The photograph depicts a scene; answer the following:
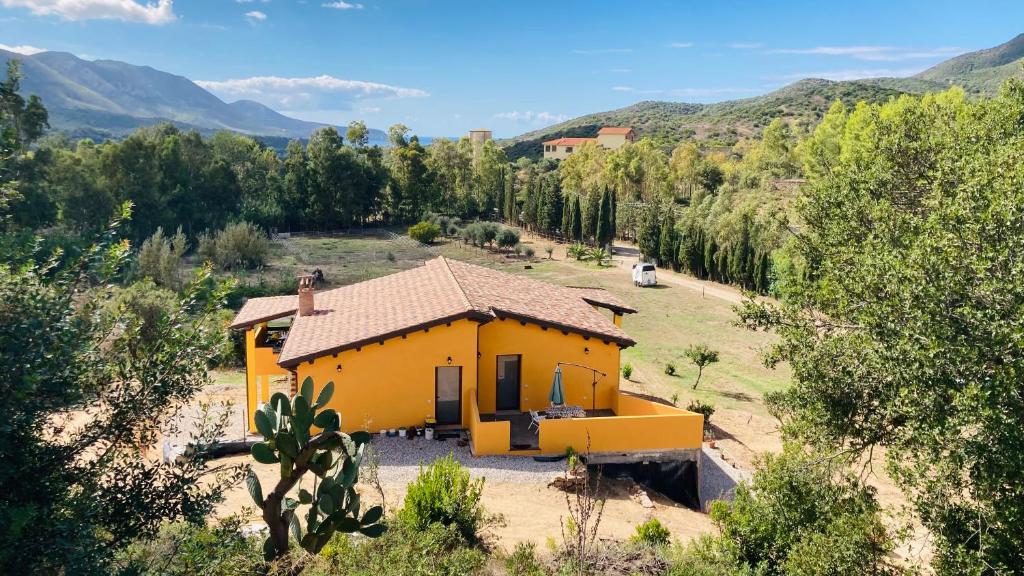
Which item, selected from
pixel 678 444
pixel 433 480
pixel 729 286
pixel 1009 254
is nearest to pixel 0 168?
pixel 433 480

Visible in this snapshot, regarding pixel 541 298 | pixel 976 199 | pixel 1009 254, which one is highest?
pixel 976 199

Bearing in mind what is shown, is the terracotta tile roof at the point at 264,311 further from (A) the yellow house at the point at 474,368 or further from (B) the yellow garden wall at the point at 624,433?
(B) the yellow garden wall at the point at 624,433

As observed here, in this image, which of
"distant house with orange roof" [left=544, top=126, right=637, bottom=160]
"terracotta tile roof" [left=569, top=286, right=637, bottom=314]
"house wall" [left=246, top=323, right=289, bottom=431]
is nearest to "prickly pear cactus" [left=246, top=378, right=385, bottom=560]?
"house wall" [left=246, top=323, right=289, bottom=431]

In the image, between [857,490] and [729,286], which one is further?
[729,286]

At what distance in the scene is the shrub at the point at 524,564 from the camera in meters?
8.74

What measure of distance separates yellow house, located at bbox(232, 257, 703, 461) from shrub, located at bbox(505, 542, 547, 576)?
5114 mm

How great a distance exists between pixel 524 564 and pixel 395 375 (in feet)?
23.8

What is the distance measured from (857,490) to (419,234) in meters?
52.5

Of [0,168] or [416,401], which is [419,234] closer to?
[416,401]

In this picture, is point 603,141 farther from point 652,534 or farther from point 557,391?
point 652,534

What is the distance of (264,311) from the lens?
17.7 m

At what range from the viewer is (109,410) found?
18.7ft

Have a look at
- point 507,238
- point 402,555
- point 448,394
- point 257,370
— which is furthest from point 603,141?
point 402,555

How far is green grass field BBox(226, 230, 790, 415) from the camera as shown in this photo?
23594 millimetres
